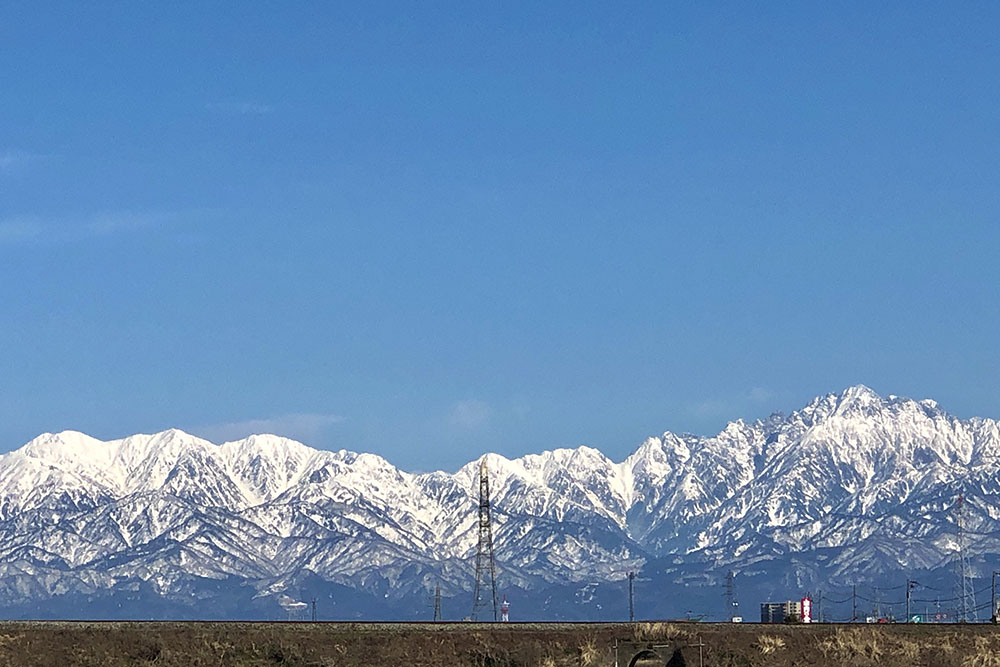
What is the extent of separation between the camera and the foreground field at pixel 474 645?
A: 8588 centimetres

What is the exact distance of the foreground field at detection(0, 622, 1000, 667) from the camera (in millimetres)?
85875

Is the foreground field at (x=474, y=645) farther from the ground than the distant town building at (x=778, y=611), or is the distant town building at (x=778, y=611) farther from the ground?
the distant town building at (x=778, y=611)

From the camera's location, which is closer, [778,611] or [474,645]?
[474,645]

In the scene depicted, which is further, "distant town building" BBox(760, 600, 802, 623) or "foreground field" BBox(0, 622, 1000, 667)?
"distant town building" BBox(760, 600, 802, 623)

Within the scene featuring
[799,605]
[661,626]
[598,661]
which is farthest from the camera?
[799,605]

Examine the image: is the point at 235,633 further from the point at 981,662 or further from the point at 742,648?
the point at 981,662

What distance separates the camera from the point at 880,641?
3548 inches

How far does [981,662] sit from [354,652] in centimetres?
2919

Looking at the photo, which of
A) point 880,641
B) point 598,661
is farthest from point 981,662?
point 598,661

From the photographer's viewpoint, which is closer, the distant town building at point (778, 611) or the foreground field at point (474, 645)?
the foreground field at point (474, 645)

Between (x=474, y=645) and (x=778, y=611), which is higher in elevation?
(x=778, y=611)

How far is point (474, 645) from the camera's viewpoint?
88.0 meters

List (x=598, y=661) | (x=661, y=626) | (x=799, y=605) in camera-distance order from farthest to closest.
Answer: (x=799, y=605) → (x=661, y=626) → (x=598, y=661)

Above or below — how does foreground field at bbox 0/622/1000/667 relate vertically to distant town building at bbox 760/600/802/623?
below
